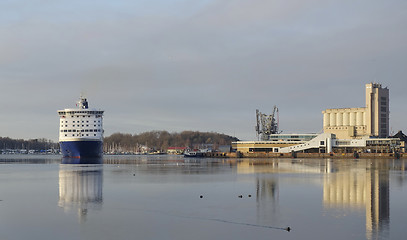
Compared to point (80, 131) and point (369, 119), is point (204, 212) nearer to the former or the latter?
point (80, 131)

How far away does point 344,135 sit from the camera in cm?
14862

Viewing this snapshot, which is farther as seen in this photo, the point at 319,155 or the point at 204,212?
the point at 319,155

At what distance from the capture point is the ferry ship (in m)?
108

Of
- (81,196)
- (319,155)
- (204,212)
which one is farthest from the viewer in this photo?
(319,155)

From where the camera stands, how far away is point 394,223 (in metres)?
21.3

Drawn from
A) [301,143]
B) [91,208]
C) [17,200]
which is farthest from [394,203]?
[301,143]

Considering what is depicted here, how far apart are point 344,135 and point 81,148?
269ft

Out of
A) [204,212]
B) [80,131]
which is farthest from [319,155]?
[204,212]

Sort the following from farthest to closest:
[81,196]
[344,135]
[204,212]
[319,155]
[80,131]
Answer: [344,135] → [319,155] → [80,131] → [81,196] → [204,212]

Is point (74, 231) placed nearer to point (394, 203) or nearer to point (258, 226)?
point (258, 226)

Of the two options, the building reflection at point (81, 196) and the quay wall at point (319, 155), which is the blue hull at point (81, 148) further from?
the building reflection at point (81, 196)

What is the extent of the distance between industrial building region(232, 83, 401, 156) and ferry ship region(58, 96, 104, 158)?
52.1m

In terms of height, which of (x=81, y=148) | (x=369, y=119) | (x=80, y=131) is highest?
A: (x=369, y=119)

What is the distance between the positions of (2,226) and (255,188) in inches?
767
